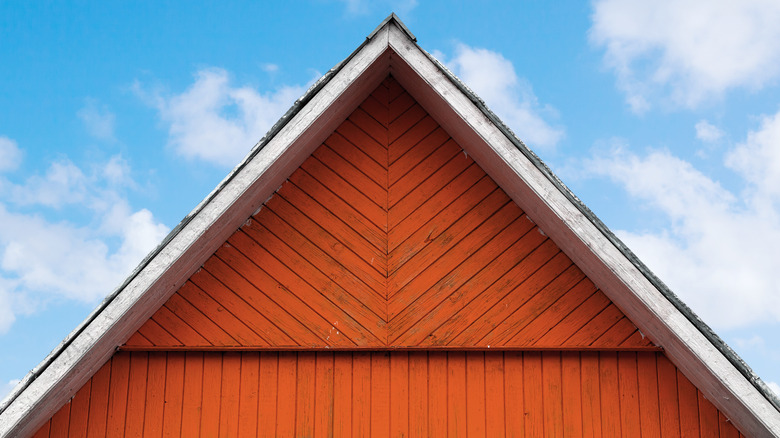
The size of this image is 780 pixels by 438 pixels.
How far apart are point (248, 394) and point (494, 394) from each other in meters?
1.90

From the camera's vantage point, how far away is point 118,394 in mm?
5539

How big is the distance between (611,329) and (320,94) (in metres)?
2.86

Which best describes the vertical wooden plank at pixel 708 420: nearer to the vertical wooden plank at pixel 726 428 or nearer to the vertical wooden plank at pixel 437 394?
the vertical wooden plank at pixel 726 428

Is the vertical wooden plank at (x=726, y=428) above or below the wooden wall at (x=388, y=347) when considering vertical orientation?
below

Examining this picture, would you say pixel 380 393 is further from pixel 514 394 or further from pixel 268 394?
pixel 514 394

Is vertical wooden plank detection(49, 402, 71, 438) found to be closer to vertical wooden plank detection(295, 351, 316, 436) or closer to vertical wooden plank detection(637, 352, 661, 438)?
vertical wooden plank detection(295, 351, 316, 436)

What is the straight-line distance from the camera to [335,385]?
18.1 feet

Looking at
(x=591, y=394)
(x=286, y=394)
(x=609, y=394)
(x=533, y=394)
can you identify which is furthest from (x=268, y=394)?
(x=609, y=394)

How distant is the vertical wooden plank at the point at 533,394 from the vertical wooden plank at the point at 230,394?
222 cm

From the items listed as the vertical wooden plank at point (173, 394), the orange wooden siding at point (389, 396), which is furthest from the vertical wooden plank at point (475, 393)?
the vertical wooden plank at point (173, 394)

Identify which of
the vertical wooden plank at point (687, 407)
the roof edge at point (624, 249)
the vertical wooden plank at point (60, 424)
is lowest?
the vertical wooden plank at point (60, 424)

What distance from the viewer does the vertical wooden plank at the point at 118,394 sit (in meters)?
5.48

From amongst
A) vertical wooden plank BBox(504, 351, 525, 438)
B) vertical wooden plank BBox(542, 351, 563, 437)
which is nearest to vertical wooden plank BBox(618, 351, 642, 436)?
vertical wooden plank BBox(542, 351, 563, 437)

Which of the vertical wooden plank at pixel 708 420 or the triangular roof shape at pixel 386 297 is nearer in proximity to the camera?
the triangular roof shape at pixel 386 297
